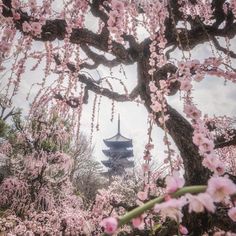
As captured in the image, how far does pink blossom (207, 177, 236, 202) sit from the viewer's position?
954 millimetres

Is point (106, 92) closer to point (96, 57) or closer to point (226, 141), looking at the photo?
point (96, 57)

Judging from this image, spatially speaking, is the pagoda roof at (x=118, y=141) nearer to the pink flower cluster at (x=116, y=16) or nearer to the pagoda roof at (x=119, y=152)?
the pagoda roof at (x=119, y=152)

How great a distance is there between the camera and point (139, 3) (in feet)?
17.2

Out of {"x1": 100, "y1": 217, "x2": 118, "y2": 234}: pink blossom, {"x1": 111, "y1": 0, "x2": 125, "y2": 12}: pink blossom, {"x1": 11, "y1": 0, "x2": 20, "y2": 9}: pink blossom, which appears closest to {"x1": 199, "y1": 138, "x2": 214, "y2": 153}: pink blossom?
{"x1": 100, "y1": 217, "x2": 118, "y2": 234}: pink blossom

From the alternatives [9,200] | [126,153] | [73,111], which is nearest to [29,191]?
[9,200]

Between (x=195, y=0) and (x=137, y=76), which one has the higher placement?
(x=195, y=0)

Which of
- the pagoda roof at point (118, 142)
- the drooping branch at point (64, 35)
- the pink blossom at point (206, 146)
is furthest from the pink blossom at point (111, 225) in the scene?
the pagoda roof at point (118, 142)

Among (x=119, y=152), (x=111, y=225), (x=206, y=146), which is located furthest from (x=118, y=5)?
(x=119, y=152)

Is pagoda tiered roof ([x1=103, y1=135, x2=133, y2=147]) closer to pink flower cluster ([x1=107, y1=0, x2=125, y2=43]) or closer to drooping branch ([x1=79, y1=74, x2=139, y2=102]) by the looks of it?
drooping branch ([x1=79, y1=74, x2=139, y2=102])

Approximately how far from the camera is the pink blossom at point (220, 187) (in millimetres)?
954

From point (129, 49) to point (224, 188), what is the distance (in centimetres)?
369

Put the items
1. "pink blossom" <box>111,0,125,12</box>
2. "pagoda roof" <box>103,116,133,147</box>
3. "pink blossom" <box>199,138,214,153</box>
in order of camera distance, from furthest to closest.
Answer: "pagoda roof" <box>103,116,133,147</box> → "pink blossom" <box>111,0,125,12</box> → "pink blossom" <box>199,138,214,153</box>

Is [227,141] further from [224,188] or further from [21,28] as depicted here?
[224,188]

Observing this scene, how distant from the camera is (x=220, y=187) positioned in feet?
3.16
